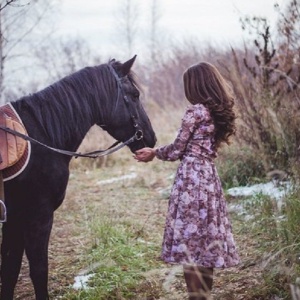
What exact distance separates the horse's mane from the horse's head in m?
0.02

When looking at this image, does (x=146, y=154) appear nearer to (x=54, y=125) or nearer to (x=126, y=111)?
(x=126, y=111)

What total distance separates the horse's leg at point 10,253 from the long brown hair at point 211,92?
1.53 meters

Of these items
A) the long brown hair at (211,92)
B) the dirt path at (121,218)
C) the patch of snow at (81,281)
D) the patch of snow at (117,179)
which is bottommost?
the patch of snow at (81,281)

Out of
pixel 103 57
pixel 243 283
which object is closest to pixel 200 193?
pixel 243 283

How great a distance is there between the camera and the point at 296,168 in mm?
4227

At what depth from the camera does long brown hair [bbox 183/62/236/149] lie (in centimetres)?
296

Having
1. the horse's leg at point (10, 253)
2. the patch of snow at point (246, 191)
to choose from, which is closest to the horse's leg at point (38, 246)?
the horse's leg at point (10, 253)

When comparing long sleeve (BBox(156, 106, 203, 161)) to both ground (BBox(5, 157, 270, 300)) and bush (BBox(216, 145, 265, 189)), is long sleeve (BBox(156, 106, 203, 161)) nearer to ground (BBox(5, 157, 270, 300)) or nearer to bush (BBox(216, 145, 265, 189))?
ground (BBox(5, 157, 270, 300))

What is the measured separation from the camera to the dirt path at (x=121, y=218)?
11.5ft

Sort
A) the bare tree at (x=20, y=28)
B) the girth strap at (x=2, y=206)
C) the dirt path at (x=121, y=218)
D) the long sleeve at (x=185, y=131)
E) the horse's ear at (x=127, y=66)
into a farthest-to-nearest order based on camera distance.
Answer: the bare tree at (x=20, y=28) < the dirt path at (x=121, y=218) < the horse's ear at (x=127, y=66) < the long sleeve at (x=185, y=131) < the girth strap at (x=2, y=206)

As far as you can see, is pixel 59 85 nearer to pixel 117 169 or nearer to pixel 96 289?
pixel 96 289

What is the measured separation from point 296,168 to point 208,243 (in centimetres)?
Result: 176

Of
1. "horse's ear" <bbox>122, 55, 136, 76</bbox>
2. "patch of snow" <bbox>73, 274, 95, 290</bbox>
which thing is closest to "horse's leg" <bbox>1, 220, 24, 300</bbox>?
"patch of snow" <bbox>73, 274, 95, 290</bbox>

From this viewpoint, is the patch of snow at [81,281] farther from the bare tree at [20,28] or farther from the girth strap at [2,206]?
the bare tree at [20,28]
